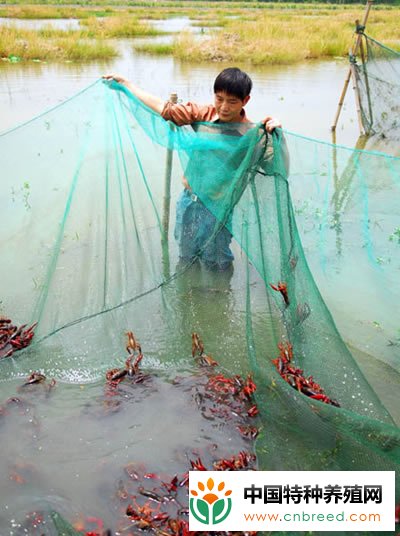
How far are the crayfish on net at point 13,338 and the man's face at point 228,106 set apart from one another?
1.63 m

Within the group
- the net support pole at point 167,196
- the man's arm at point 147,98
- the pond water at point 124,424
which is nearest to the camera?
the pond water at point 124,424

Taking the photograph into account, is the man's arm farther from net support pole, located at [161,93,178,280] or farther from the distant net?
the distant net

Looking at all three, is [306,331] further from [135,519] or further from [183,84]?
[183,84]

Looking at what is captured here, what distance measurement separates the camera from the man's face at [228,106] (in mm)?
2844

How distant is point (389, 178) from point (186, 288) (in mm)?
1392

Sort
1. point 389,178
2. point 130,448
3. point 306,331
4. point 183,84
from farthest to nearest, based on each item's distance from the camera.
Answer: point 183,84 < point 389,178 < point 306,331 < point 130,448

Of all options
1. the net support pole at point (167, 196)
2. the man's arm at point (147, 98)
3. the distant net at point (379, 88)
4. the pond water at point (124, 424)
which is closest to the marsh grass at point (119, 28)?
the distant net at point (379, 88)

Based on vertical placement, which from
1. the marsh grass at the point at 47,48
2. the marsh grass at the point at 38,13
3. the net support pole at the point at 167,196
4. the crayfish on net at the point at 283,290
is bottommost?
the crayfish on net at the point at 283,290

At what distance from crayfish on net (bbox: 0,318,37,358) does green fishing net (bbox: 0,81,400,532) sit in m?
0.05

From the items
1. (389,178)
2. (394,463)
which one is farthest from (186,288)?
(394,463)

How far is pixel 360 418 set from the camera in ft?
6.64

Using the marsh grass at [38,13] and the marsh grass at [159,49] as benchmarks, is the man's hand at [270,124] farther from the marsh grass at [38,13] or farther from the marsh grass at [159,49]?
the marsh grass at [38,13]

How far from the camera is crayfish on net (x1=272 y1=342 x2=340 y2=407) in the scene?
2.36 metres

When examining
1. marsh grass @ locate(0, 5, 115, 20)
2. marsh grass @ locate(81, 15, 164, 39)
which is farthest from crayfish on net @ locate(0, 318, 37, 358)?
marsh grass @ locate(0, 5, 115, 20)
